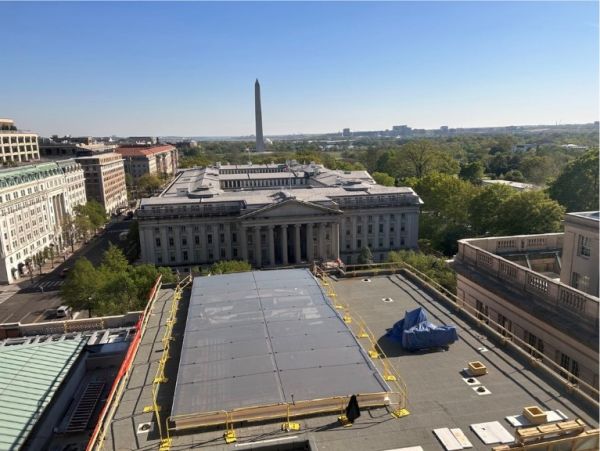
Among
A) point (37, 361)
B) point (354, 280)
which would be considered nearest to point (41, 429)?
point (37, 361)

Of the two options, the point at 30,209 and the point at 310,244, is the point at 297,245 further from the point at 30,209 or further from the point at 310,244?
the point at 30,209

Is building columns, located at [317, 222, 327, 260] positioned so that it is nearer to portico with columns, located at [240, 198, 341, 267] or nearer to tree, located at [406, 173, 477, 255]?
portico with columns, located at [240, 198, 341, 267]

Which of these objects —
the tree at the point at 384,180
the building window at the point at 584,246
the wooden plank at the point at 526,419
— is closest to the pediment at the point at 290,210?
the tree at the point at 384,180

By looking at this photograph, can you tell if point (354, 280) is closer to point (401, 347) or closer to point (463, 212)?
point (401, 347)

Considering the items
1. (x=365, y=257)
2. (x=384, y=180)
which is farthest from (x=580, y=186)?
(x=384, y=180)

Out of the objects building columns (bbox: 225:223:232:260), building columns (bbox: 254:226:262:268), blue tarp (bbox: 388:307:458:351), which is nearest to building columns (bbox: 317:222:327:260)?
building columns (bbox: 254:226:262:268)

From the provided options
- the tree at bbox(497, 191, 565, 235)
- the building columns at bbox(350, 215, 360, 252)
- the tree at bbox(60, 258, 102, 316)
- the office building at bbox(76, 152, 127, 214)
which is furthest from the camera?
the office building at bbox(76, 152, 127, 214)

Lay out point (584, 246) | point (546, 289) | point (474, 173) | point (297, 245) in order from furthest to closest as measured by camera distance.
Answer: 1. point (474, 173)
2. point (297, 245)
3. point (584, 246)
4. point (546, 289)
